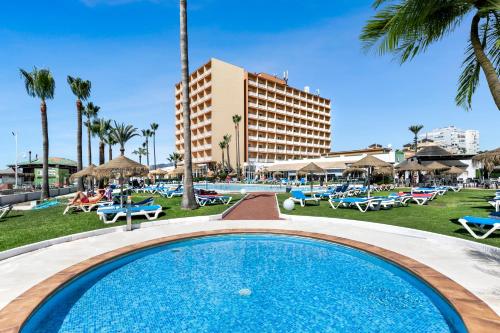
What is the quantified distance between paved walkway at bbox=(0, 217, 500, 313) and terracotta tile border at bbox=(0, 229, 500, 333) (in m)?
0.18

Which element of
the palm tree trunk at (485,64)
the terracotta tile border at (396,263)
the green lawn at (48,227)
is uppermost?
the palm tree trunk at (485,64)

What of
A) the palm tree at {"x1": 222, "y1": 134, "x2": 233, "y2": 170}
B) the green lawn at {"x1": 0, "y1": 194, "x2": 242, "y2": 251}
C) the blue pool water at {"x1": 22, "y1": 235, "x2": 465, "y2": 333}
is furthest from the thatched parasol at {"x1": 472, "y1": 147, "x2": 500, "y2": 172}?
the palm tree at {"x1": 222, "y1": 134, "x2": 233, "y2": 170}

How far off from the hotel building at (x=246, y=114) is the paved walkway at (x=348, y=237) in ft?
163

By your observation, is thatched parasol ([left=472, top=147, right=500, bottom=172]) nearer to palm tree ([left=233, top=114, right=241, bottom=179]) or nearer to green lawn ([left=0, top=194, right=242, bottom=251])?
green lawn ([left=0, top=194, right=242, bottom=251])

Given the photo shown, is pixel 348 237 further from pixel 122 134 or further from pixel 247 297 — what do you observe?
Answer: pixel 122 134

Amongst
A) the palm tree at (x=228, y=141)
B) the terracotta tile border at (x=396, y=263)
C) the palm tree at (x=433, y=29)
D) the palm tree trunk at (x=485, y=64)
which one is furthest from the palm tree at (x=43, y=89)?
the palm tree at (x=228, y=141)

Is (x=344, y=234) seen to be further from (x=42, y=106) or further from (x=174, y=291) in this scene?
(x=42, y=106)

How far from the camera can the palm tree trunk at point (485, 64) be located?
161 inches

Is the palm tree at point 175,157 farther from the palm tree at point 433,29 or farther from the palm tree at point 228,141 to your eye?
the palm tree at point 433,29

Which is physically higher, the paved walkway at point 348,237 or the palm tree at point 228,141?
the palm tree at point 228,141

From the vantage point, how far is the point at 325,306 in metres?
4.58

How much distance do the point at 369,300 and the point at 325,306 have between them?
2.69 feet

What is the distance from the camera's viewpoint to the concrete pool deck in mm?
4789

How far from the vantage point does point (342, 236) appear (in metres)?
8.30
